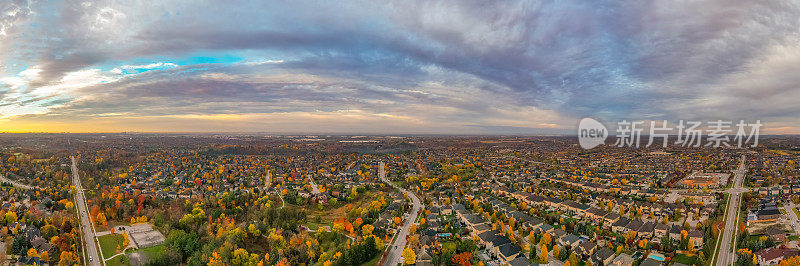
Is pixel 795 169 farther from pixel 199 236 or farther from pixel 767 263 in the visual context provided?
pixel 199 236

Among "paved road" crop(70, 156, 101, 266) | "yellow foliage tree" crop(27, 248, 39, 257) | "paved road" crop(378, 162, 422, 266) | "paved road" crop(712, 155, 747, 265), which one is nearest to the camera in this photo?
"paved road" crop(712, 155, 747, 265)

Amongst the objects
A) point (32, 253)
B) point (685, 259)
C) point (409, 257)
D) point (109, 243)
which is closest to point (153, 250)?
point (109, 243)

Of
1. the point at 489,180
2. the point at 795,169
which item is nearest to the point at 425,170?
the point at 489,180

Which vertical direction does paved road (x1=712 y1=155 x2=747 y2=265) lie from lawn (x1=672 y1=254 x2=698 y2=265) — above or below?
above

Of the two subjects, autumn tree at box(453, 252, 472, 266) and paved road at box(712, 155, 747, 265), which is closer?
autumn tree at box(453, 252, 472, 266)

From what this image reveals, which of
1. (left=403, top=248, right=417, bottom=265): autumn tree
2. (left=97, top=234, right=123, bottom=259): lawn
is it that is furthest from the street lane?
(left=97, top=234, right=123, bottom=259): lawn

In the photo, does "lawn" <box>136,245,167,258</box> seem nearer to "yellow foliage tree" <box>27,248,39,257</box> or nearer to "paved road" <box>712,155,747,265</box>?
"yellow foliage tree" <box>27,248,39,257</box>

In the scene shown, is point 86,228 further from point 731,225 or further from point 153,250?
point 731,225

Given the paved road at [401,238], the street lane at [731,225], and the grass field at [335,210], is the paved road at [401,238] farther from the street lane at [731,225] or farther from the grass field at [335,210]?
the street lane at [731,225]
